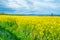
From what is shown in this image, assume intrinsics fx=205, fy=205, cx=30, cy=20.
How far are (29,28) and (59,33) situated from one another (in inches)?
40.0

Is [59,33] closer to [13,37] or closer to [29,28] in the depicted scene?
[29,28]

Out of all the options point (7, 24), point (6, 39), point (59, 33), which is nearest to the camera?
point (6, 39)

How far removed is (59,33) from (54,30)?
0.67 ft

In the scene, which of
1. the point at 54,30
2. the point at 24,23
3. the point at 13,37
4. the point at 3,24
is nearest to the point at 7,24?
the point at 3,24

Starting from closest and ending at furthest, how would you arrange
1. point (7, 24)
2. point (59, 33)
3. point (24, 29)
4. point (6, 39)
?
1. point (6, 39)
2. point (59, 33)
3. point (24, 29)
4. point (7, 24)

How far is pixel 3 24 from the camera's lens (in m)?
7.53

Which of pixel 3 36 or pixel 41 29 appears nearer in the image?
pixel 3 36

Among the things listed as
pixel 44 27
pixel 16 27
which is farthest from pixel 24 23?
pixel 44 27

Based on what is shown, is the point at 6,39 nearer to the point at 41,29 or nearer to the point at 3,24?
the point at 41,29

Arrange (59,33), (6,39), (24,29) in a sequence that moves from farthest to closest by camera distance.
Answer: (24,29)
(59,33)
(6,39)

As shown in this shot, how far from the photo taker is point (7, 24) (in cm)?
750

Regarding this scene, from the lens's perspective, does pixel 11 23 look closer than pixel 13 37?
No

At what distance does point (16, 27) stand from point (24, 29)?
15.5 inches

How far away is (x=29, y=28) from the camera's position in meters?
6.76
